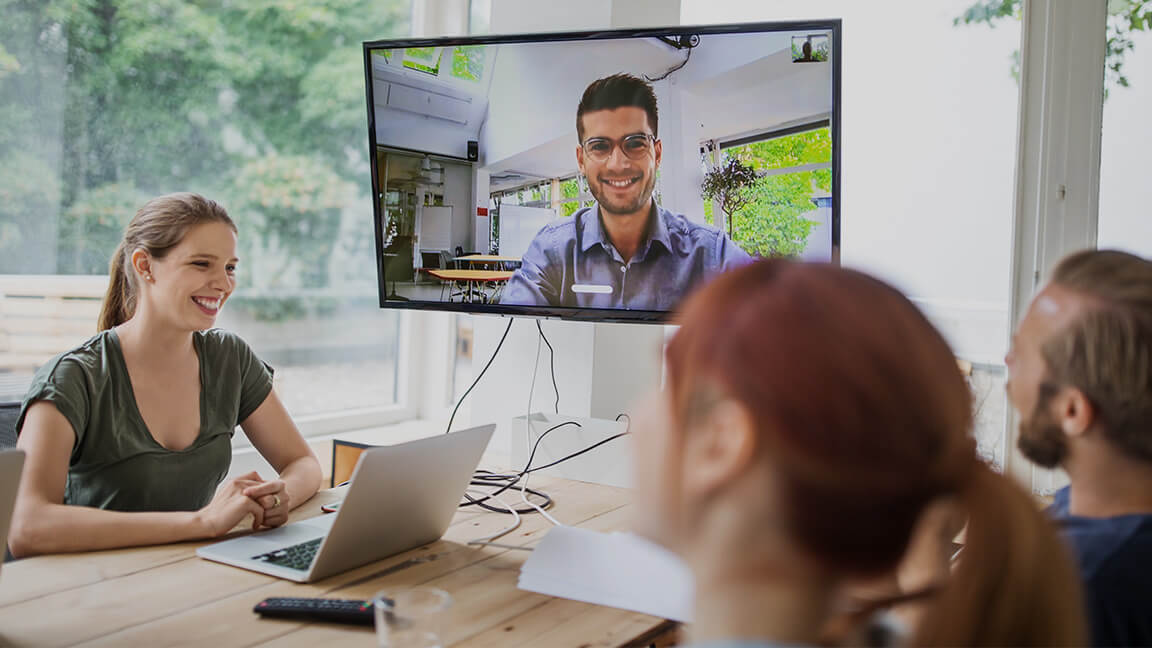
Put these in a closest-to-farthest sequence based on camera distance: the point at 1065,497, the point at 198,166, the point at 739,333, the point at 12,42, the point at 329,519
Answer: the point at 739,333
the point at 1065,497
the point at 329,519
the point at 12,42
the point at 198,166

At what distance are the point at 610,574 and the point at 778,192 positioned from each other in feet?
3.36

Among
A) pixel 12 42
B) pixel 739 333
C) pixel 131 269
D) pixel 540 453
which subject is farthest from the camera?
pixel 12 42

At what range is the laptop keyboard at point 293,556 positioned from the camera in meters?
1.45

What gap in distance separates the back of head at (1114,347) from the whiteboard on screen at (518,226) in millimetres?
1360

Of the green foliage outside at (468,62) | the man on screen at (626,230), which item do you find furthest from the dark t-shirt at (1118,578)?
the green foliage outside at (468,62)

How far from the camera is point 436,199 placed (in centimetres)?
240

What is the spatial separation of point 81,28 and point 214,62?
0.46m

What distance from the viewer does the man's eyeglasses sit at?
2.18 meters

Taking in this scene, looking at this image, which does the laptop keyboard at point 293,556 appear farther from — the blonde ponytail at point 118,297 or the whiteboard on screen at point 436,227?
the whiteboard on screen at point 436,227

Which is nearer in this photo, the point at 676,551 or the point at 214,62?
the point at 676,551

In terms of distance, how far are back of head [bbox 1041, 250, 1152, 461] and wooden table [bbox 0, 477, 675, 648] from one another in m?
0.65

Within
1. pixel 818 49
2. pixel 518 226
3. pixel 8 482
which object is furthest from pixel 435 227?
pixel 8 482

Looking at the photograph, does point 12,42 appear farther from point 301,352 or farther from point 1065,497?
point 1065,497

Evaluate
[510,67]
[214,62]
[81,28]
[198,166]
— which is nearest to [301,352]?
[198,166]
